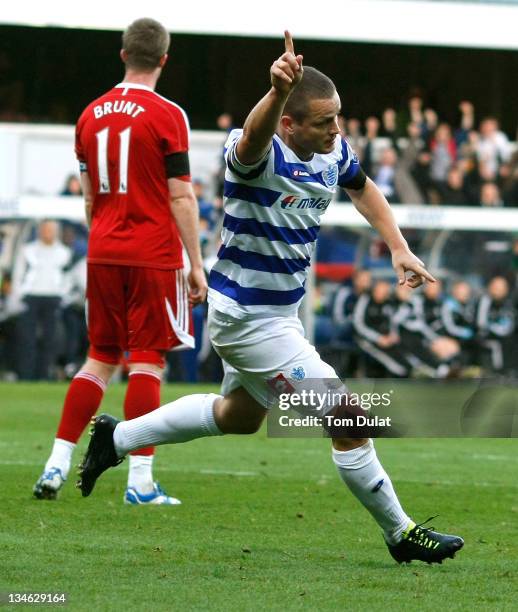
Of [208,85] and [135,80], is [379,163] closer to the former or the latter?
[208,85]

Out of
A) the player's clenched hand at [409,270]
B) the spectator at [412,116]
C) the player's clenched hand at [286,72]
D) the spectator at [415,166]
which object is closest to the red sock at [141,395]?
the player's clenched hand at [409,270]

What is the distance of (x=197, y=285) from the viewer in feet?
23.9

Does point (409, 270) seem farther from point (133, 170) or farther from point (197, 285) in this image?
point (133, 170)

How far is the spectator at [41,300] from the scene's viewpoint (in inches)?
768

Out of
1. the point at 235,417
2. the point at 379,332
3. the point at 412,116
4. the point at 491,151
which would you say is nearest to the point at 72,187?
the point at 379,332

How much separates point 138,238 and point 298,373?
6.66 ft

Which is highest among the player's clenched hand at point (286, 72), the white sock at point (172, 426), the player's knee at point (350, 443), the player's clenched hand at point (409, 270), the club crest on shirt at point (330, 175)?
the player's clenched hand at point (286, 72)

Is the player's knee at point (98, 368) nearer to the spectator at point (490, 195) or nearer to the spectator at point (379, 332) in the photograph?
the spectator at point (379, 332)

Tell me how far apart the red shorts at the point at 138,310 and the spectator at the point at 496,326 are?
46.0 feet

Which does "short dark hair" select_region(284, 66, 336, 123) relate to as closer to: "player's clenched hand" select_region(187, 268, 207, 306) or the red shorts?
"player's clenched hand" select_region(187, 268, 207, 306)

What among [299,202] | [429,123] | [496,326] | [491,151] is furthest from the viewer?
[491,151]

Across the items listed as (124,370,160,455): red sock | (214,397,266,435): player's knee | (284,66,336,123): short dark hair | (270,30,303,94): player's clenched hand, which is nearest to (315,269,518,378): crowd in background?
(124,370,160,455): red sock

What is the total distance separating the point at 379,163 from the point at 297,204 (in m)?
16.8

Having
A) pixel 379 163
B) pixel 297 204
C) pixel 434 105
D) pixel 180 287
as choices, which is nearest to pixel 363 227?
pixel 379 163
